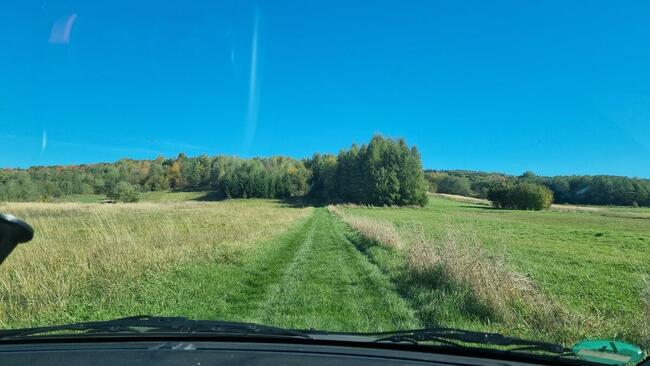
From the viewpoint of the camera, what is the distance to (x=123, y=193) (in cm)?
7119

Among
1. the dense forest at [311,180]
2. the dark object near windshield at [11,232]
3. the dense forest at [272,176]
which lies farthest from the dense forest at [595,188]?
the dark object near windshield at [11,232]

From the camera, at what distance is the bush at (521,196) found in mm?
88875

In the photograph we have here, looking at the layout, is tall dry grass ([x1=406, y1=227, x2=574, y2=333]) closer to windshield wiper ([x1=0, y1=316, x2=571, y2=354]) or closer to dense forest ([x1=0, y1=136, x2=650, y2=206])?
windshield wiper ([x1=0, y1=316, x2=571, y2=354])

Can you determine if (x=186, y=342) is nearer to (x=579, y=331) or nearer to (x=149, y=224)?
(x=579, y=331)

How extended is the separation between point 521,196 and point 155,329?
96391mm

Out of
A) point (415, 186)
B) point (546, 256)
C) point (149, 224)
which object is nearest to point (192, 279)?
point (149, 224)

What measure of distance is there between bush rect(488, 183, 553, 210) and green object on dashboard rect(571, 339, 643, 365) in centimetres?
9353

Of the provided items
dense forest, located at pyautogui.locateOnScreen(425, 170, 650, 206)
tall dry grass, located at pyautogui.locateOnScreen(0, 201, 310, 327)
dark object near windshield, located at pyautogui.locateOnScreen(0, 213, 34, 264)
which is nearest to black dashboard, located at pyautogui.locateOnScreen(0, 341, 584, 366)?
dark object near windshield, located at pyautogui.locateOnScreen(0, 213, 34, 264)

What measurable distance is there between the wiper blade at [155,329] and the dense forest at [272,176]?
4190 cm

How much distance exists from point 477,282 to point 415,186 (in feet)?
260

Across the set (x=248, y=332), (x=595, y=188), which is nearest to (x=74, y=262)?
(x=248, y=332)

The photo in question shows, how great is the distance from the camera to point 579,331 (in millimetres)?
6156

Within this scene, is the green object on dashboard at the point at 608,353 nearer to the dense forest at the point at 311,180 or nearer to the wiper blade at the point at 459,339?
the wiper blade at the point at 459,339

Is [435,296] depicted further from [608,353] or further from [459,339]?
[608,353]
